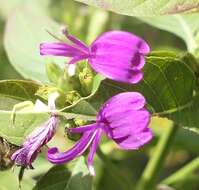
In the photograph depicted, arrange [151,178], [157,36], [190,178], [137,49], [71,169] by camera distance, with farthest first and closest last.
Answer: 1. [157,36]
2. [190,178]
3. [151,178]
4. [71,169]
5. [137,49]

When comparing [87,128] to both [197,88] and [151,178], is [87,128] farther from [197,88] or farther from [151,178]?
[151,178]

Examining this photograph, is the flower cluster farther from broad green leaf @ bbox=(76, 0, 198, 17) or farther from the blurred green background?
the blurred green background

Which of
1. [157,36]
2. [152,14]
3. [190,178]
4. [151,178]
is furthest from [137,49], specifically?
[157,36]

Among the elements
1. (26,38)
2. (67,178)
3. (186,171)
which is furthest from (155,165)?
(26,38)

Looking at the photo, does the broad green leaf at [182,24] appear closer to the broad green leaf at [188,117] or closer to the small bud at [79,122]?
the broad green leaf at [188,117]

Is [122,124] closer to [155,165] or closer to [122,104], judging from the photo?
[122,104]

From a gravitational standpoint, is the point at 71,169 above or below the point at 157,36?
above
